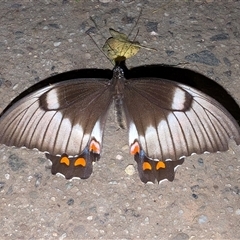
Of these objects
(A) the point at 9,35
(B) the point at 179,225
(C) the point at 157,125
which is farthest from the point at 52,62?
(B) the point at 179,225

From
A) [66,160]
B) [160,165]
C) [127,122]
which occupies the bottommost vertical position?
[160,165]

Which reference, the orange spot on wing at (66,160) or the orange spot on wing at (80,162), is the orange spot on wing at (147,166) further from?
the orange spot on wing at (66,160)

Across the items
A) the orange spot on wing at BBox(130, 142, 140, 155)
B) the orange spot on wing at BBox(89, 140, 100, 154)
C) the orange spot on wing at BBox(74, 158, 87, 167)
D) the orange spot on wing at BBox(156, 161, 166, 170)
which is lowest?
the orange spot on wing at BBox(156, 161, 166, 170)

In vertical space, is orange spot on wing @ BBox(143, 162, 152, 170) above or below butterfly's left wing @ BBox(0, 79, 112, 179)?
below

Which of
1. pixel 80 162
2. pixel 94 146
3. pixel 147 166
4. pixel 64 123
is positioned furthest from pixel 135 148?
pixel 64 123

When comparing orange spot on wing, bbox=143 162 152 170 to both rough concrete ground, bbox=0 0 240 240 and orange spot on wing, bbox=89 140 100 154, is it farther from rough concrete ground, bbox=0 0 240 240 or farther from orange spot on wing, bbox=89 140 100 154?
orange spot on wing, bbox=89 140 100 154

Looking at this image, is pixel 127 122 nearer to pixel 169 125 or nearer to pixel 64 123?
pixel 169 125

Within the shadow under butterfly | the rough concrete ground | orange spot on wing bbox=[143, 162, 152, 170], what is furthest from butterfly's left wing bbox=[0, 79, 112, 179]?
orange spot on wing bbox=[143, 162, 152, 170]
